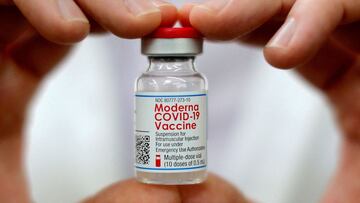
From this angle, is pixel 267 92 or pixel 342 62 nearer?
pixel 342 62

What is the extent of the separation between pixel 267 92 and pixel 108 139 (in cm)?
40

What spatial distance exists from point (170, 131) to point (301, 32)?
212mm

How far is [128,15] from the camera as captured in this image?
729 mm

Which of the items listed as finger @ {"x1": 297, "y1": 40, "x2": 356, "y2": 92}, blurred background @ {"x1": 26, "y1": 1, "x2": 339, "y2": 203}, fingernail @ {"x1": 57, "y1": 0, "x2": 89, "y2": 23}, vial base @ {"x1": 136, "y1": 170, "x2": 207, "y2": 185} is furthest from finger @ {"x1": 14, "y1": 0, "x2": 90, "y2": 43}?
blurred background @ {"x1": 26, "y1": 1, "x2": 339, "y2": 203}

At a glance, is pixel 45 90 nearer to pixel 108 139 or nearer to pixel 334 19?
pixel 108 139

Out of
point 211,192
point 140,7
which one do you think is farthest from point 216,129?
point 140,7

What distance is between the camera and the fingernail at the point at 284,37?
2.38 ft

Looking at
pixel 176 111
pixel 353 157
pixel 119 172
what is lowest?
pixel 119 172

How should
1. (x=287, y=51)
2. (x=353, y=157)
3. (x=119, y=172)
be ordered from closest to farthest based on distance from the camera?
(x=287, y=51) → (x=353, y=157) → (x=119, y=172)

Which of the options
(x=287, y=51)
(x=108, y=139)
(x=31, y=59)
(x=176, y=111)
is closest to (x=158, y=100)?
(x=176, y=111)

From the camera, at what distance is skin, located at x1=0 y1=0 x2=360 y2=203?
734 mm

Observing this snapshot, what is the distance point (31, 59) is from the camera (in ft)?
3.41

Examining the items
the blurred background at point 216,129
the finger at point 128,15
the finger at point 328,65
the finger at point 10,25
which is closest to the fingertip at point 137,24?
the finger at point 128,15

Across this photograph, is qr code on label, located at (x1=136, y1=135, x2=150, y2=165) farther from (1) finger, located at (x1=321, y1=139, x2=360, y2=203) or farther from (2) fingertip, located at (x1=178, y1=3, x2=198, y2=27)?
(1) finger, located at (x1=321, y1=139, x2=360, y2=203)
